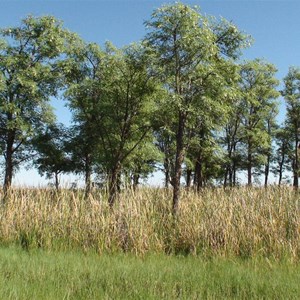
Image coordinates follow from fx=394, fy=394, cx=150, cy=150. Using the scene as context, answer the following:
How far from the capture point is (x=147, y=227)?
8.87m

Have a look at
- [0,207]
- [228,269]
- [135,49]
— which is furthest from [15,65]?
[228,269]

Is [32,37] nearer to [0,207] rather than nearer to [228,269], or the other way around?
[0,207]

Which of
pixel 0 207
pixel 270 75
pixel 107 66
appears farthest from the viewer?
pixel 270 75

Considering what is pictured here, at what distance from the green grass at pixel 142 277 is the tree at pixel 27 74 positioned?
43.9 feet

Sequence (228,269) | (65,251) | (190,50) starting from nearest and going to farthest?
1. (228,269)
2. (65,251)
3. (190,50)

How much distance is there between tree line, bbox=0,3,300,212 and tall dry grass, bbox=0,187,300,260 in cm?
95

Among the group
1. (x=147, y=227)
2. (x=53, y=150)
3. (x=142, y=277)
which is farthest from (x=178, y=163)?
(x=53, y=150)

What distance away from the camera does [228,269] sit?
677 cm

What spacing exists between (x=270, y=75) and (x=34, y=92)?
22.7 meters

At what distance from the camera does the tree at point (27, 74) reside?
65.1 feet

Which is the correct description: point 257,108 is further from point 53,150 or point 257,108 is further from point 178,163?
point 178,163

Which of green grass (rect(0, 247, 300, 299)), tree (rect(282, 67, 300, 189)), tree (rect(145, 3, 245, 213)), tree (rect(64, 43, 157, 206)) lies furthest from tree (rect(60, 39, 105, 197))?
tree (rect(282, 67, 300, 189))

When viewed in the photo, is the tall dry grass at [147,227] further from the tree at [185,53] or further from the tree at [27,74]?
the tree at [27,74]

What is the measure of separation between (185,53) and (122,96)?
22.2 feet
